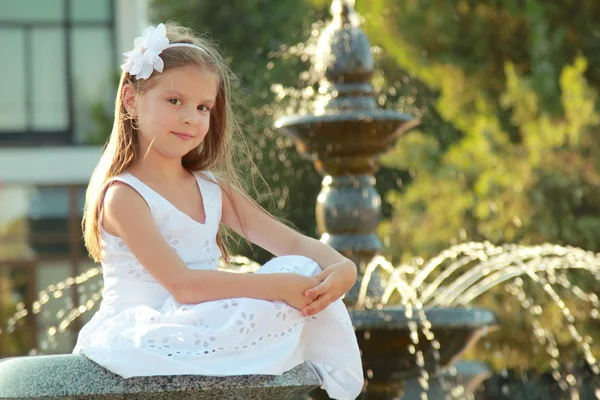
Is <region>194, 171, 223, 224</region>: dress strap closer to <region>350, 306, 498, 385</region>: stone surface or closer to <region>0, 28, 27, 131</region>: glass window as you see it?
Answer: <region>350, 306, 498, 385</region>: stone surface

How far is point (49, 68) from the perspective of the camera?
2297cm

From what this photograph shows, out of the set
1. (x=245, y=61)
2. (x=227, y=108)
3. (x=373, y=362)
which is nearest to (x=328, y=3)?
(x=245, y=61)

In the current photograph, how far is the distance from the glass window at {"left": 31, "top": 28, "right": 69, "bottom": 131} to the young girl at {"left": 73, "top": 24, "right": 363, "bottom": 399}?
64.8 ft

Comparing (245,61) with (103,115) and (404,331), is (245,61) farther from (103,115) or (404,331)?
(404,331)

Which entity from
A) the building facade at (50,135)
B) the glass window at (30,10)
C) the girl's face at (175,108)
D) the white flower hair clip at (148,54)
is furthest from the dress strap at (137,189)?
the glass window at (30,10)

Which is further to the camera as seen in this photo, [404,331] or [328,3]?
[328,3]

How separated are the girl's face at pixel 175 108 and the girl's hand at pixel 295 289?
490mm

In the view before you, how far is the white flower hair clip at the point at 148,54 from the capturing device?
3.41 metres

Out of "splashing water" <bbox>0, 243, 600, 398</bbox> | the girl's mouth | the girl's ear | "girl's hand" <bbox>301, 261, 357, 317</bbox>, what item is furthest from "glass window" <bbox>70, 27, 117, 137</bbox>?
"girl's hand" <bbox>301, 261, 357, 317</bbox>

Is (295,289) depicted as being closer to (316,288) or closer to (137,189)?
(316,288)

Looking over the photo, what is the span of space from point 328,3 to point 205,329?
44.3 ft

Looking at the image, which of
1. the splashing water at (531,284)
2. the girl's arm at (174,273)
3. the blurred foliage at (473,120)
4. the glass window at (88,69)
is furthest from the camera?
the glass window at (88,69)

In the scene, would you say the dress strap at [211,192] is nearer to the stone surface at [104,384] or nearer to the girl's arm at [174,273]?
the girl's arm at [174,273]

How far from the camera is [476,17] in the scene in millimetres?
15375
